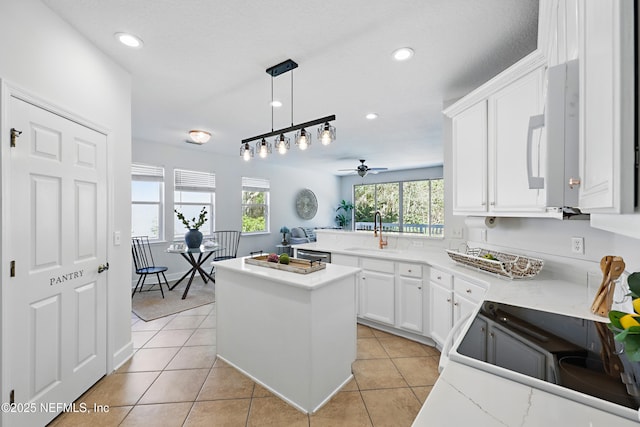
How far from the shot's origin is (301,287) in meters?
1.86

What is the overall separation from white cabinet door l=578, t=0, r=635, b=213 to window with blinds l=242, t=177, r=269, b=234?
641 cm

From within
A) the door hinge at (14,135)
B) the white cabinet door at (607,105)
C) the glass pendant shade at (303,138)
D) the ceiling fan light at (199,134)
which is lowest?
the white cabinet door at (607,105)

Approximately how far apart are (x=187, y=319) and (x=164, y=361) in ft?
3.32

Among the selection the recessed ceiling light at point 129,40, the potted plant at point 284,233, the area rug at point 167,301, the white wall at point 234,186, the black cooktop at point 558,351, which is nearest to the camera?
the black cooktop at point 558,351

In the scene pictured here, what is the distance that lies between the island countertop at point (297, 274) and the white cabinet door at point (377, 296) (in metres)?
0.97

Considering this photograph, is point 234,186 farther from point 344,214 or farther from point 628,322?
point 628,322

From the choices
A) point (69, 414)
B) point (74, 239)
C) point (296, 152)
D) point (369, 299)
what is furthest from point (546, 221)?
point (296, 152)

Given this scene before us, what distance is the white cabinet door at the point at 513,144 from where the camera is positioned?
1777 mm

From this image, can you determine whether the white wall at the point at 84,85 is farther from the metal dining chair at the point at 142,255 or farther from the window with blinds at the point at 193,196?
the window with blinds at the point at 193,196

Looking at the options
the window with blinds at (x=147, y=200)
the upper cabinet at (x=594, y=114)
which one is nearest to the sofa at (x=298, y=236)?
the window with blinds at (x=147, y=200)

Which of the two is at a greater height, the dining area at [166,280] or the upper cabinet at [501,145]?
the upper cabinet at [501,145]

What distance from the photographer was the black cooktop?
29.5 inches

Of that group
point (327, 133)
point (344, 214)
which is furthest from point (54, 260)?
point (344, 214)

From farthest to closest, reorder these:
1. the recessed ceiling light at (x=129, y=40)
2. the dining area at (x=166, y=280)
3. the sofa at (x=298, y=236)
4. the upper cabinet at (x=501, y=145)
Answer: the sofa at (x=298, y=236) < the dining area at (x=166, y=280) < the recessed ceiling light at (x=129, y=40) < the upper cabinet at (x=501, y=145)
